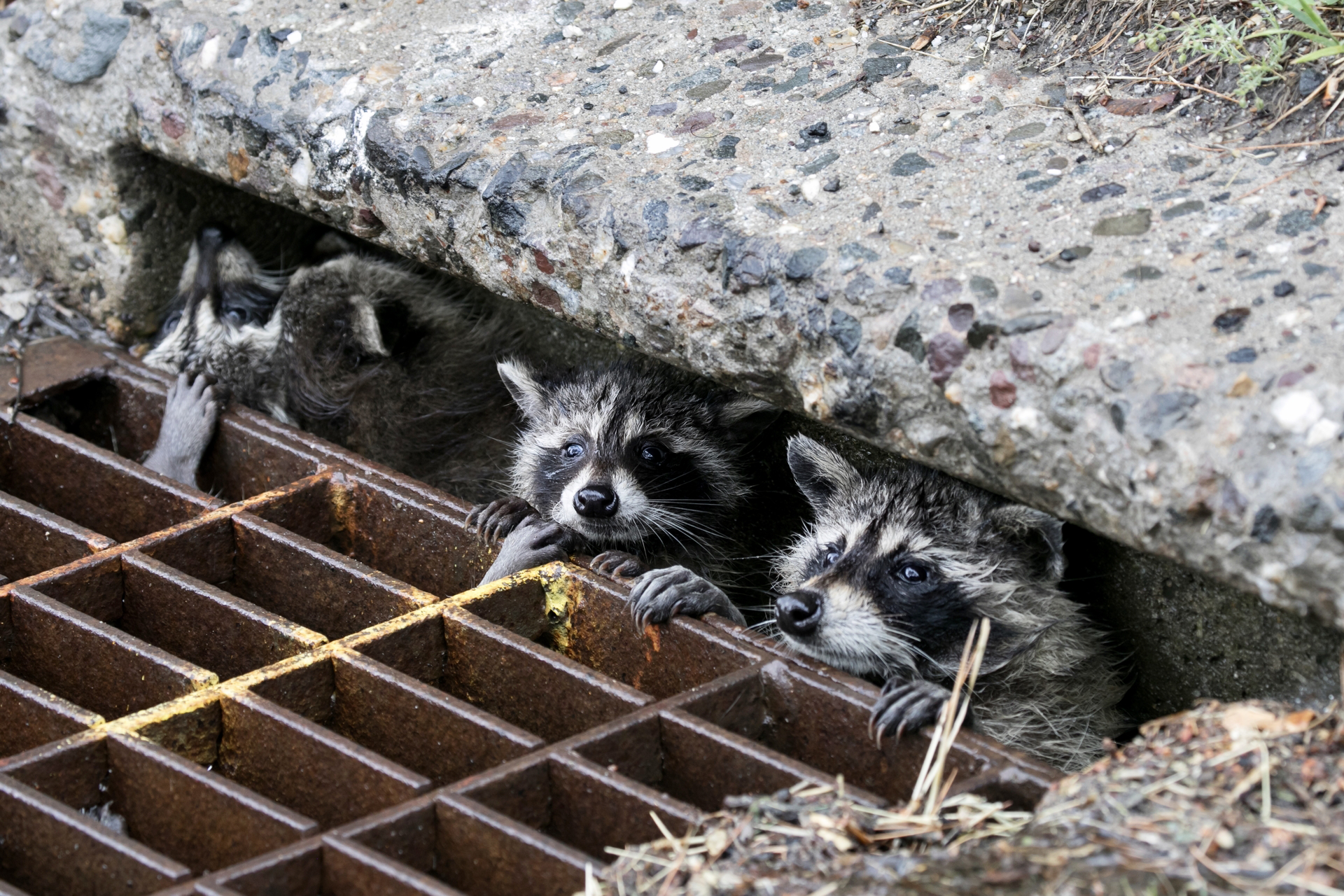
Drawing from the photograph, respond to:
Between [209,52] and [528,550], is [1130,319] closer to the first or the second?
[528,550]

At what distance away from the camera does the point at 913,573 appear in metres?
2.87

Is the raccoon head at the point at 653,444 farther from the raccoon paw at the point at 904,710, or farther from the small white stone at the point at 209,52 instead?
the raccoon paw at the point at 904,710

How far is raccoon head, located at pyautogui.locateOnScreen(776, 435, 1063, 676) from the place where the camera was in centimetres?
273

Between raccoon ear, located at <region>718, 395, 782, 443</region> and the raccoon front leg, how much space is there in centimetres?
127

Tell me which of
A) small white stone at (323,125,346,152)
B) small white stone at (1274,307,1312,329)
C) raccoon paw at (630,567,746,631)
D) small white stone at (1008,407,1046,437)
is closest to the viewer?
small white stone at (1274,307,1312,329)

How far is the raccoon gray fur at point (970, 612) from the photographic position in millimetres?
2756

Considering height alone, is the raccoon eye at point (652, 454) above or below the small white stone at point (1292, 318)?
below

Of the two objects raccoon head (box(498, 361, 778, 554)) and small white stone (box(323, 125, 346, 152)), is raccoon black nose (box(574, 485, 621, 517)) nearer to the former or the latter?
raccoon head (box(498, 361, 778, 554))

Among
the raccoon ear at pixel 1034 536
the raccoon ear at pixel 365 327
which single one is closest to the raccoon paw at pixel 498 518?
the raccoon ear at pixel 1034 536

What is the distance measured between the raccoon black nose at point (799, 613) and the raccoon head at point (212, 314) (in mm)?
1979

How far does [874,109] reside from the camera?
267 cm

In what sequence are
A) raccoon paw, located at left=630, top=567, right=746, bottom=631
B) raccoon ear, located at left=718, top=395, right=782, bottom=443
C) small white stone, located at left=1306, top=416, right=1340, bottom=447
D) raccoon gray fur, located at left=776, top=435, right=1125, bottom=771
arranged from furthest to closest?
raccoon ear, located at left=718, top=395, right=782, bottom=443
raccoon gray fur, located at left=776, top=435, right=1125, bottom=771
raccoon paw, located at left=630, top=567, right=746, bottom=631
small white stone, located at left=1306, top=416, right=1340, bottom=447

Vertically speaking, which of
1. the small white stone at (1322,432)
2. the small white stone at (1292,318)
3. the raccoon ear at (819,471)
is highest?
the small white stone at (1292,318)

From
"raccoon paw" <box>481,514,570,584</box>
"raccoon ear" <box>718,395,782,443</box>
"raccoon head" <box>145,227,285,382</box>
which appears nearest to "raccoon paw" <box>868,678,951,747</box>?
"raccoon paw" <box>481,514,570,584</box>
